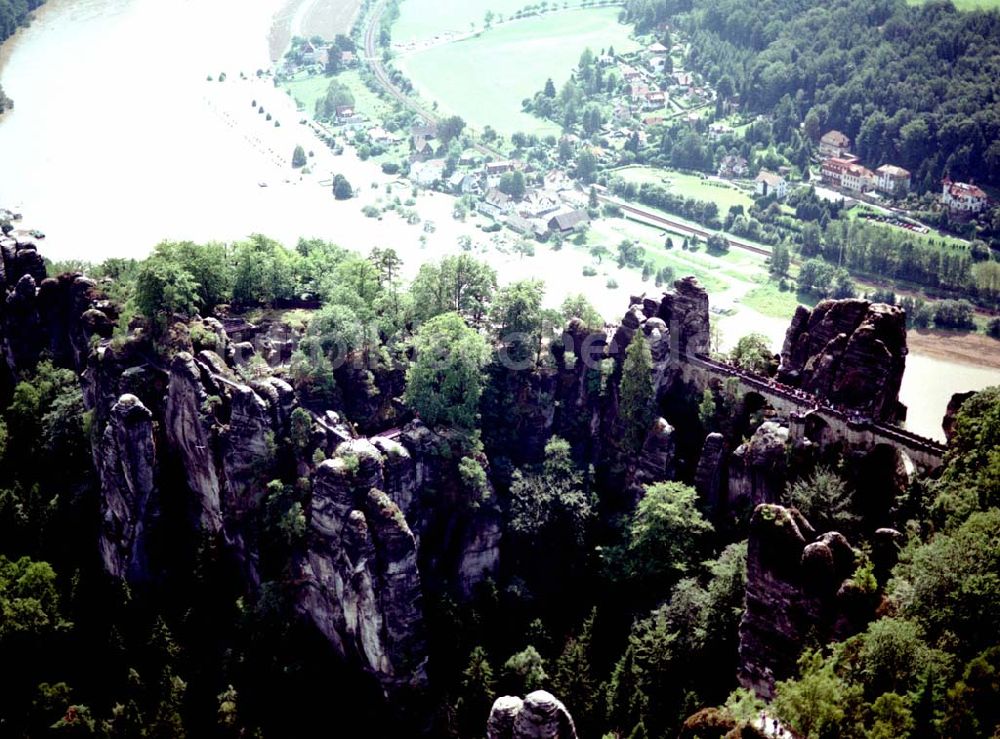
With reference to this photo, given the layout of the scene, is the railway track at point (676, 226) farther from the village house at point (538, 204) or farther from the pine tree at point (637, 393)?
the pine tree at point (637, 393)

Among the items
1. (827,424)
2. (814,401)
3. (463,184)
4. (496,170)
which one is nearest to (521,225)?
(463,184)

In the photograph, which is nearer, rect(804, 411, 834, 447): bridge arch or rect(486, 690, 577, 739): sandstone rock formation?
rect(486, 690, 577, 739): sandstone rock formation

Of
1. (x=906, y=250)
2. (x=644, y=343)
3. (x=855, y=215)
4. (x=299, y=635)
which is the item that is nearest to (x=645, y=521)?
(x=644, y=343)

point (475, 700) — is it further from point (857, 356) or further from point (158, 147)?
point (158, 147)

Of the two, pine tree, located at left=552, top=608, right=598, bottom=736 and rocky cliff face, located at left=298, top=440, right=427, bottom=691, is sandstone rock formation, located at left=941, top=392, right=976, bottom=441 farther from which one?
rocky cliff face, located at left=298, top=440, right=427, bottom=691

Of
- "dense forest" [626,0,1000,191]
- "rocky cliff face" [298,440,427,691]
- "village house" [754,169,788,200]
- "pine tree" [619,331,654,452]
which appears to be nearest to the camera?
"rocky cliff face" [298,440,427,691]

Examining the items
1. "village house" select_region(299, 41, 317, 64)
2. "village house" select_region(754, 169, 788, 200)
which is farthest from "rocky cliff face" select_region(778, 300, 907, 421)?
"village house" select_region(299, 41, 317, 64)

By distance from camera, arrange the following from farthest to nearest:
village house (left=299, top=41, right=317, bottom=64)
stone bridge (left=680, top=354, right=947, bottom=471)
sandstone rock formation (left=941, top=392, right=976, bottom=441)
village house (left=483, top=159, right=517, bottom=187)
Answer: village house (left=299, top=41, right=317, bottom=64) → village house (left=483, top=159, right=517, bottom=187) → sandstone rock formation (left=941, top=392, right=976, bottom=441) → stone bridge (left=680, top=354, right=947, bottom=471)

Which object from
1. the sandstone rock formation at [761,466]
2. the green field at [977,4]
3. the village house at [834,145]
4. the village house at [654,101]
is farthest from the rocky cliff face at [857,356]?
the green field at [977,4]
